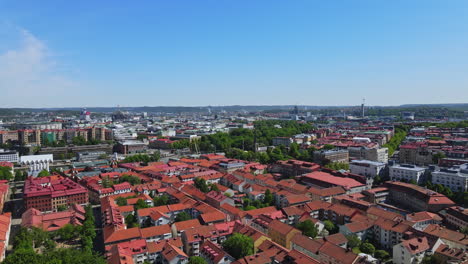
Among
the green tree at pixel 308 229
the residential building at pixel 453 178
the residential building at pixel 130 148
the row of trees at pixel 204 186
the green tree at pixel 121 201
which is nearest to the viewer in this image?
the green tree at pixel 308 229

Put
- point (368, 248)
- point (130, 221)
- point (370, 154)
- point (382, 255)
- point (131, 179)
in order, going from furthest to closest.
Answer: point (370, 154) < point (131, 179) < point (130, 221) < point (368, 248) < point (382, 255)

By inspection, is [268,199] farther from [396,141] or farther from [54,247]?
[396,141]

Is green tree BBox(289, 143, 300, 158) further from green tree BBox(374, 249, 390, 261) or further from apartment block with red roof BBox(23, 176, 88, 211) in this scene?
green tree BBox(374, 249, 390, 261)

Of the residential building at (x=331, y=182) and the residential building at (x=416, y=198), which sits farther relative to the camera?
the residential building at (x=331, y=182)

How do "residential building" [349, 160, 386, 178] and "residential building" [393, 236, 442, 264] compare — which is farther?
"residential building" [349, 160, 386, 178]

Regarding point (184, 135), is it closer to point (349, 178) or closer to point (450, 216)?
point (349, 178)

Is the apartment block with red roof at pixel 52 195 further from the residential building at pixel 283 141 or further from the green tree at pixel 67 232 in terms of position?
the residential building at pixel 283 141

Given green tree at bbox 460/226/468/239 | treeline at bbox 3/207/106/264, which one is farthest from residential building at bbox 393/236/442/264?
treeline at bbox 3/207/106/264

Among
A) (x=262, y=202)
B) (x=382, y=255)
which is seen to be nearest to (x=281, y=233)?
(x=382, y=255)

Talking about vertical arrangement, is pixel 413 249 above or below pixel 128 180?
above

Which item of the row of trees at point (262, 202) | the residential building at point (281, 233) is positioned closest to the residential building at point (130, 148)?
the row of trees at point (262, 202)
